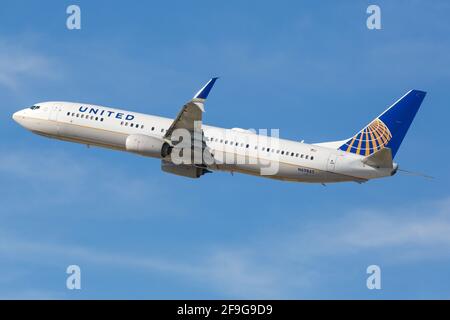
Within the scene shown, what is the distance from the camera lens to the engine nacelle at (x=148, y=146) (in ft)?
182

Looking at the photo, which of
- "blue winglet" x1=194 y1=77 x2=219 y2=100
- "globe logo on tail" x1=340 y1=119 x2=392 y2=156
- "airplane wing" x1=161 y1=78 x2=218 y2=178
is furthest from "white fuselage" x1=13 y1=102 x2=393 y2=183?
"blue winglet" x1=194 y1=77 x2=219 y2=100

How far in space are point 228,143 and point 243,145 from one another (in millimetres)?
1103

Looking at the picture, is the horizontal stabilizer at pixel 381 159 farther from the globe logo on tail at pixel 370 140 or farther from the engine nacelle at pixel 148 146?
the engine nacelle at pixel 148 146

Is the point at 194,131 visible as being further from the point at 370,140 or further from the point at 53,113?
the point at 53,113

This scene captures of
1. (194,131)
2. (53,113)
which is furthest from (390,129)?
(53,113)

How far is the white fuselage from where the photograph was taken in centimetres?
5338

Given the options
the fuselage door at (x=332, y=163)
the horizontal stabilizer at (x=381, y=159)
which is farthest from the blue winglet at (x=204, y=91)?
the horizontal stabilizer at (x=381, y=159)

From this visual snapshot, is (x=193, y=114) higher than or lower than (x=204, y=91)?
lower

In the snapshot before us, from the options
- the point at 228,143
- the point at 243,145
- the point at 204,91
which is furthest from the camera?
the point at 228,143

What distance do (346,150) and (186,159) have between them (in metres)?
10.8

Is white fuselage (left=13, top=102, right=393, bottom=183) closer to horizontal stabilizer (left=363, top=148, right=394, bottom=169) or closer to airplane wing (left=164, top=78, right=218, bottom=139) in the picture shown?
horizontal stabilizer (left=363, top=148, right=394, bottom=169)

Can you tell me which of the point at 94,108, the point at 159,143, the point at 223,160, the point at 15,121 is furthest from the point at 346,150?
the point at 15,121

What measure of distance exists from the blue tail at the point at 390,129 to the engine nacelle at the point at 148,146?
12.0 meters

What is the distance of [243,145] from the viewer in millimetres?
55344
